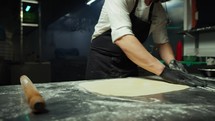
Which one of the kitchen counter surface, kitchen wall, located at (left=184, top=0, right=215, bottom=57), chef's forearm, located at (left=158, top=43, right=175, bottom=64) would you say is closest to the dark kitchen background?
kitchen wall, located at (left=184, top=0, right=215, bottom=57)

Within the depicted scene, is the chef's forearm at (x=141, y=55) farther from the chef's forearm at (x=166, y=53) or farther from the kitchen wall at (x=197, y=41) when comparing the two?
the kitchen wall at (x=197, y=41)

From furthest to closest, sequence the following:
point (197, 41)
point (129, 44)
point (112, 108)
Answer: point (197, 41) < point (129, 44) < point (112, 108)

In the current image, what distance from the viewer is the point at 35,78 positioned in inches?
126

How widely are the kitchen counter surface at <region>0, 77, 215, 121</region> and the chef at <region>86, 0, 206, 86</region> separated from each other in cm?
33

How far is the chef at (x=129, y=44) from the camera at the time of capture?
1102mm

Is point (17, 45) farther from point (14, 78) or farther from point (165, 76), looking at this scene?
point (165, 76)

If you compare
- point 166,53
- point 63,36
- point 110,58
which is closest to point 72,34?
point 63,36

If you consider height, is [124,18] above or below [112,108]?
above

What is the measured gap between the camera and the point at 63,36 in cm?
652

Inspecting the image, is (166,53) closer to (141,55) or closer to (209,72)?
(209,72)

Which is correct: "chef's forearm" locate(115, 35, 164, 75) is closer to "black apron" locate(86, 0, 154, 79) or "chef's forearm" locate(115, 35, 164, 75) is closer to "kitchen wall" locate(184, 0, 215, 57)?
"black apron" locate(86, 0, 154, 79)

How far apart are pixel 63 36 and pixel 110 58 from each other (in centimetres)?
535

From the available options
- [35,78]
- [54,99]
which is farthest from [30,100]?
[35,78]

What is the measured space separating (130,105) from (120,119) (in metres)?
0.14
